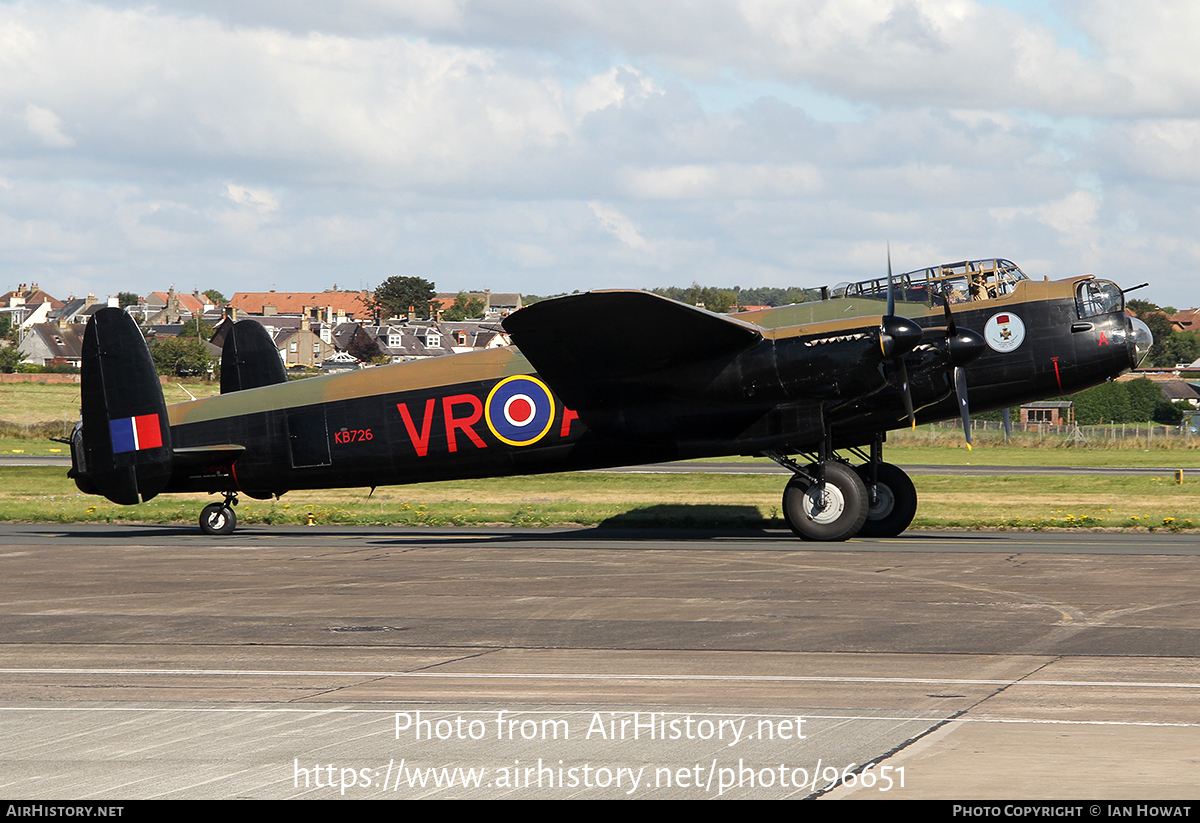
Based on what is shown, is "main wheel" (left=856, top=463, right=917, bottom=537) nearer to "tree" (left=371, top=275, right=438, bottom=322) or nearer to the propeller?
the propeller

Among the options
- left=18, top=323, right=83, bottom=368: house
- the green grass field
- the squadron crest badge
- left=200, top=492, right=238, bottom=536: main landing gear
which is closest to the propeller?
the squadron crest badge

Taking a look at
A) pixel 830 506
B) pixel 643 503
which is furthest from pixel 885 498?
pixel 643 503

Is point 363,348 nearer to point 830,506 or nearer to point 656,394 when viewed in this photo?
point 656,394

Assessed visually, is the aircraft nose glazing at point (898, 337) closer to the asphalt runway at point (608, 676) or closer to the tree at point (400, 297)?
the asphalt runway at point (608, 676)

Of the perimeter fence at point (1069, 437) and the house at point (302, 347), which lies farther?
the house at point (302, 347)

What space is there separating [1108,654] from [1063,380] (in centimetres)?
1199

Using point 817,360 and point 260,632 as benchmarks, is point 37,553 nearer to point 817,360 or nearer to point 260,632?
point 260,632

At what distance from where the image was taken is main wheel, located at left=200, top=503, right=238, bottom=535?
85.1 ft

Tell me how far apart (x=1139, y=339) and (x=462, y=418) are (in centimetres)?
1344

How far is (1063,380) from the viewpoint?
73.2ft

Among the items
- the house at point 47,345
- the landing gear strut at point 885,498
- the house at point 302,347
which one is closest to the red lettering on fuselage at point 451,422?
the landing gear strut at point 885,498

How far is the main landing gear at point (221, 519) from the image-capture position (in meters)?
25.9

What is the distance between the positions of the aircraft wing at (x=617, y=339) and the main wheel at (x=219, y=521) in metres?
8.37

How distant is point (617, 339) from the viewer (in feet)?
71.8
